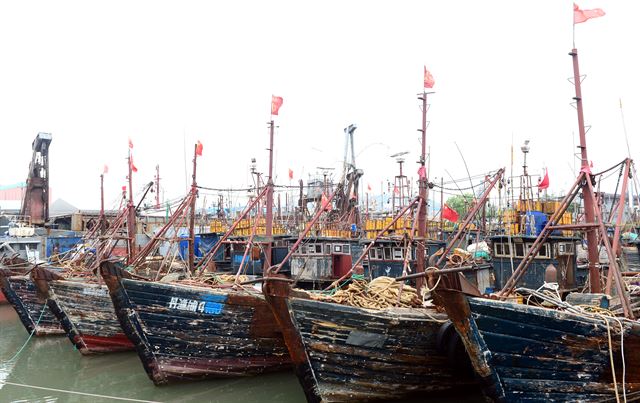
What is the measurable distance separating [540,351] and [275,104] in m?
9.81

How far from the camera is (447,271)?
7227 millimetres

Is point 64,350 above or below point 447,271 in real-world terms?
below

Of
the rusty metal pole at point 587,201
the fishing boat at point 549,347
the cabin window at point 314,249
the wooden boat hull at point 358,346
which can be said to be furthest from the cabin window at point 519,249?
the cabin window at point 314,249

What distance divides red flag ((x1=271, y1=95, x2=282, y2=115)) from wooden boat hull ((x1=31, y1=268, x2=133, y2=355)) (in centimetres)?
756

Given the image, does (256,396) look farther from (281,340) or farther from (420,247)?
(420,247)

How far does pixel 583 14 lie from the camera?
8914 mm

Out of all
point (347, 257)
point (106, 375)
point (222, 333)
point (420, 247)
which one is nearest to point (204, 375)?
point (222, 333)

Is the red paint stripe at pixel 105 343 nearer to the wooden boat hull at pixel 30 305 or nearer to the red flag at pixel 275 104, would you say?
the wooden boat hull at pixel 30 305

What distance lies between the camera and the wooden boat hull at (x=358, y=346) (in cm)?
892

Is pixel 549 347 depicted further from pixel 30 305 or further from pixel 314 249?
pixel 30 305

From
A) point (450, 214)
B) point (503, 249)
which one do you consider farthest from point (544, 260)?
point (450, 214)

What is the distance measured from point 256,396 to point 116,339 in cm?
655

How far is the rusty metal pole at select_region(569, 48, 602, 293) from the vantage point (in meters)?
8.98

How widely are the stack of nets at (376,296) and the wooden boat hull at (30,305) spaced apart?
1315 cm
